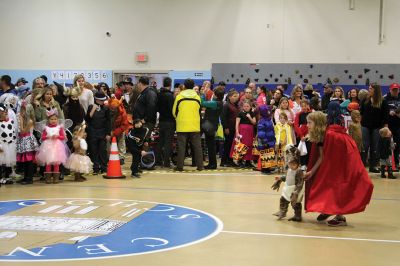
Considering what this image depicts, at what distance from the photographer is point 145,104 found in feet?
34.8

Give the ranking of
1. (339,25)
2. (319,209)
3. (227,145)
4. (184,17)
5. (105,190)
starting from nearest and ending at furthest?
(319,209) < (105,190) < (227,145) < (339,25) < (184,17)

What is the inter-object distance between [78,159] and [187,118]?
2449 mm

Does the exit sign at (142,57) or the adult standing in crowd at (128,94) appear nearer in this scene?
the adult standing in crowd at (128,94)

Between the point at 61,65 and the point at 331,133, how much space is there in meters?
12.9

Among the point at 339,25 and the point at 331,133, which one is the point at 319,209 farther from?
the point at 339,25

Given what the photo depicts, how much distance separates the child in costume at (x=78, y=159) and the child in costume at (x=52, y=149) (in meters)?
0.14

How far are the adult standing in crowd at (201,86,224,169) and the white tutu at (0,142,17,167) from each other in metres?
4.03

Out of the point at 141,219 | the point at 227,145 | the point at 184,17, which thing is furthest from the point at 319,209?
the point at 184,17

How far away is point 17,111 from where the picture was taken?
9547mm

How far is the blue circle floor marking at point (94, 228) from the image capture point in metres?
5.06

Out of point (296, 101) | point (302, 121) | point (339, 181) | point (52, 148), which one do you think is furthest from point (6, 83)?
point (339, 181)

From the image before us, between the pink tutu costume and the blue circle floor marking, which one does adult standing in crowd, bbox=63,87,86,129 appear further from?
the blue circle floor marking

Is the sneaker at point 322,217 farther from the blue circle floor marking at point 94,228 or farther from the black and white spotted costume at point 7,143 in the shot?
the black and white spotted costume at point 7,143

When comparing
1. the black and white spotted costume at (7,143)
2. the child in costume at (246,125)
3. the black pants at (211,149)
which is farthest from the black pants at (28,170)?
the child in costume at (246,125)
